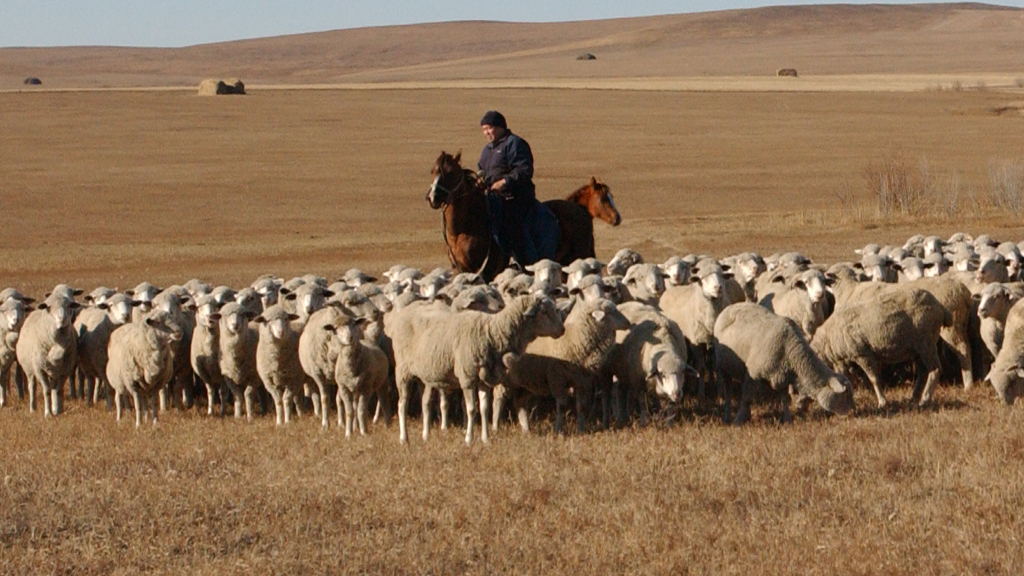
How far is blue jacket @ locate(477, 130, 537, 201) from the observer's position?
1620cm

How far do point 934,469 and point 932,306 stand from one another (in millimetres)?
3203

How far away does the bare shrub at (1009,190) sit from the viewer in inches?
1168

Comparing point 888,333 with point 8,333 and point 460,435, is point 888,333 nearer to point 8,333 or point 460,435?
point 460,435

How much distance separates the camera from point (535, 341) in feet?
38.3

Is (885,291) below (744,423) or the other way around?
the other way around

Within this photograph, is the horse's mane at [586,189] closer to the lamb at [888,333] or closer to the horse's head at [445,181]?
the horse's head at [445,181]

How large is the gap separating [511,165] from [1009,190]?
680 inches

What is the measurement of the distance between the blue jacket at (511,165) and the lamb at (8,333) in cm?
551

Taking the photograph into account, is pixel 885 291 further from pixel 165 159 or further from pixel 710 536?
pixel 165 159

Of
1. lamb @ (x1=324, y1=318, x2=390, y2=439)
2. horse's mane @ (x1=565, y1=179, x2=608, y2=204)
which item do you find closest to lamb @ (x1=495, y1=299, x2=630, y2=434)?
lamb @ (x1=324, y1=318, x2=390, y2=439)

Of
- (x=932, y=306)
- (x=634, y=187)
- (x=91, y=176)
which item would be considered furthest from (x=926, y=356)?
(x=91, y=176)

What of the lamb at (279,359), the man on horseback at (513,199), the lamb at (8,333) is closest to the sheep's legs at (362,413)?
the lamb at (279,359)

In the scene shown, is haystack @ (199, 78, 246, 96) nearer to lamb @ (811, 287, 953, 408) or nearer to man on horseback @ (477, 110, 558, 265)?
man on horseback @ (477, 110, 558, 265)

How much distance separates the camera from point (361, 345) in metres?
11.6
